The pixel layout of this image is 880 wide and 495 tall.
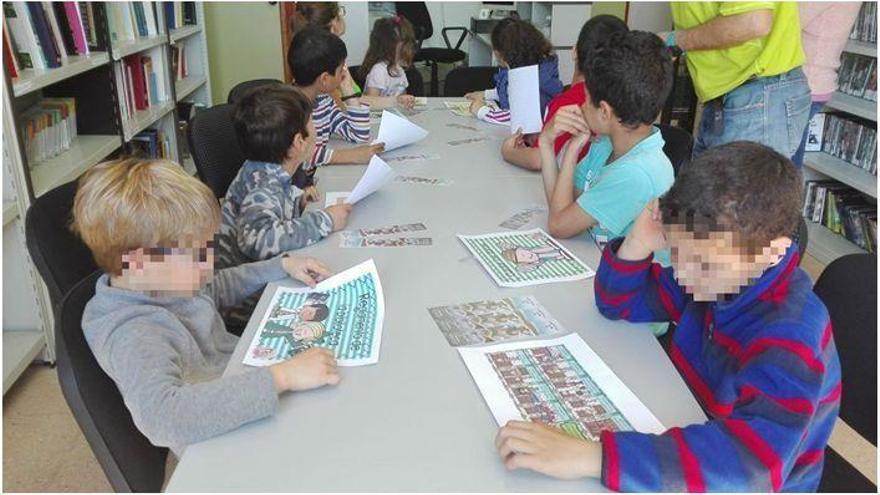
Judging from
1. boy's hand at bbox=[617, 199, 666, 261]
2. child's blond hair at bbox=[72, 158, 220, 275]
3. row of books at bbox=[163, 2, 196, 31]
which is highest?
row of books at bbox=[163, 2, 196, 31]

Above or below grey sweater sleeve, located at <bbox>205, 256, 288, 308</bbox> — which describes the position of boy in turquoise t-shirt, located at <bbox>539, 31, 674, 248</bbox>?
above

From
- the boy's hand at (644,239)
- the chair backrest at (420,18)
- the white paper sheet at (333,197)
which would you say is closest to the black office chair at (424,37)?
the chair backrest at (420,18)

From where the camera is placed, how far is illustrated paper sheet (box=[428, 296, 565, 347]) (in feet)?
3.88

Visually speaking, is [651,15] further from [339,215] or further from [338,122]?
[339,215]

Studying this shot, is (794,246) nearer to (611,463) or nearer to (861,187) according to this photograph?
(611,463)

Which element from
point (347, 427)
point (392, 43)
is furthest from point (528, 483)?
point (392, 43)

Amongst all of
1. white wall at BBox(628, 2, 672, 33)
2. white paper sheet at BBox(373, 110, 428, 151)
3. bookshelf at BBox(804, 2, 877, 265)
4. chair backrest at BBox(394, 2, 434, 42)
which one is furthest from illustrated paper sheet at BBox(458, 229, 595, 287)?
chair backrest at BBox(394, 2, 434, 42)

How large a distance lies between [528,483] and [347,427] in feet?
0.85

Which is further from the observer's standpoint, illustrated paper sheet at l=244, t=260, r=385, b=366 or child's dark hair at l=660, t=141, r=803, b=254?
illustrated paper sheet at l=244, t=260, r=385, b=366

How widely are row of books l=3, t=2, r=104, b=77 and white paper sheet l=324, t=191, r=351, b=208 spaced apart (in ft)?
3.31

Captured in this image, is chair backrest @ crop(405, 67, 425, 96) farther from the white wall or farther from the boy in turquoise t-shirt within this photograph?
the boy in turquoise t-shirt

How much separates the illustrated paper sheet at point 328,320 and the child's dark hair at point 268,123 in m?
0.53

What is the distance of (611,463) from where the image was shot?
2.77 feet

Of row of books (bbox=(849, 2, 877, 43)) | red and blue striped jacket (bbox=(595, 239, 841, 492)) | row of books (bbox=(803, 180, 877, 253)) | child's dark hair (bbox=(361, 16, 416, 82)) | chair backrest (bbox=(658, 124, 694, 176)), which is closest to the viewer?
red and blue striped jacket (bbox=(595, 239, 841, 492))
